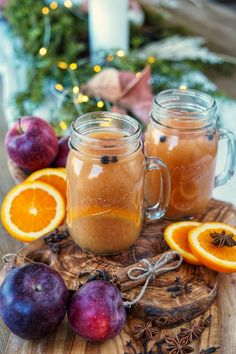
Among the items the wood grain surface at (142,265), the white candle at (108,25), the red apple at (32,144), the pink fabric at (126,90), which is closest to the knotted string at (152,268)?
the wood grain surface at (142,265)

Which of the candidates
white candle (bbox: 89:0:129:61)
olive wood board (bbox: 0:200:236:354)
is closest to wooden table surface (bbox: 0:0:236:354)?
Answer: olive wood board (bbox: 0:200:236:354)

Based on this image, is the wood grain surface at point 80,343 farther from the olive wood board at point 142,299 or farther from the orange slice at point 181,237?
the orange slice at point 181,237

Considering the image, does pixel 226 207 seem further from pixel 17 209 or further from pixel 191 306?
pixel 17 209

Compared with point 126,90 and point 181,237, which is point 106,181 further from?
point 126,90

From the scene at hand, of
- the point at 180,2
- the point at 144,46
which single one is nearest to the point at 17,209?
the point at 144,46

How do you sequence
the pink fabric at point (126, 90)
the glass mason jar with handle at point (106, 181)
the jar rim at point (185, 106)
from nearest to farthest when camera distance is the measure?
the glass mason jar with handle at point (106, 181) → the jar rim at point (185, 106) → the pink fabric at point (126, 90)
